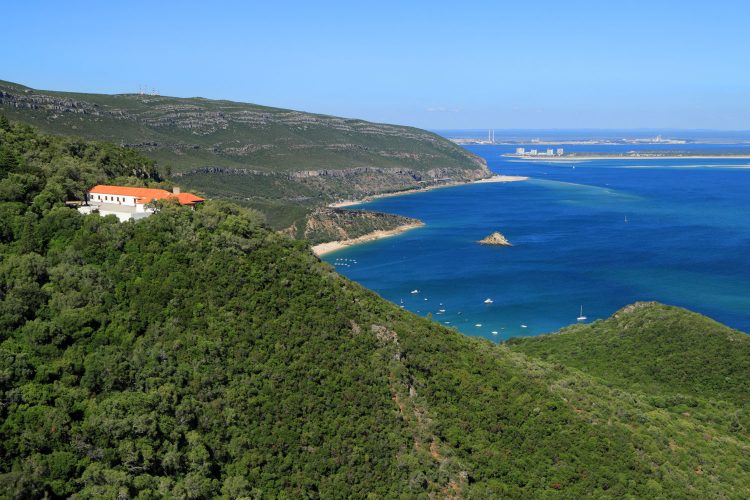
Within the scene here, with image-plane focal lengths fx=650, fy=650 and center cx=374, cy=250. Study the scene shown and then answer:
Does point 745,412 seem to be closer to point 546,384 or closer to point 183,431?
point 546,384

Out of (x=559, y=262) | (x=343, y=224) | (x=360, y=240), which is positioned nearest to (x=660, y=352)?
(x=559, y=262)

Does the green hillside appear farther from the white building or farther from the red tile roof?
the white building

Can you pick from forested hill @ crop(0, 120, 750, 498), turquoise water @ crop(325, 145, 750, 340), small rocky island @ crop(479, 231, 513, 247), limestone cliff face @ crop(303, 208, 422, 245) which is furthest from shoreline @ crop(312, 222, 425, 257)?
forested hill @ crop(0, 120, 750, 498)

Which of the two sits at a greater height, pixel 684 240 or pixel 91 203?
pixel 91 203

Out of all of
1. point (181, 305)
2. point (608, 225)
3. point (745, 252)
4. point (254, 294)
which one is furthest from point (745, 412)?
point (608, 225)

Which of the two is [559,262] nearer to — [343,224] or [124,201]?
[343,224]

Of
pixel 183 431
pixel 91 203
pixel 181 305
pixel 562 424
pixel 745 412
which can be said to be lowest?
pixel 745 412
